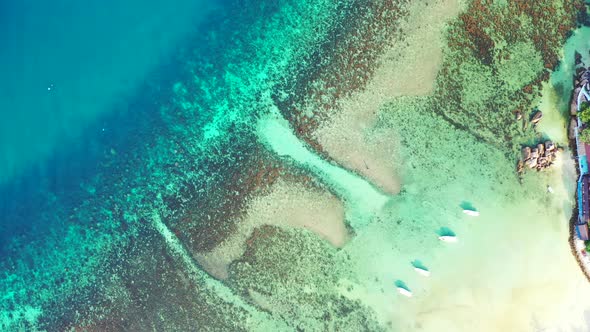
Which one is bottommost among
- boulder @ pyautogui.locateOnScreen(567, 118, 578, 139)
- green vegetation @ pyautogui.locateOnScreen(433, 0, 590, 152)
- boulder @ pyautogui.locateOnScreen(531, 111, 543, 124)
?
boulder @ pyautogui.locateOnScreen(567, 118, 578, 139)

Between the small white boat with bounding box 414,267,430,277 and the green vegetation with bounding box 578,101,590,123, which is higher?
the green vegetation with bounding box 578,101,590,123

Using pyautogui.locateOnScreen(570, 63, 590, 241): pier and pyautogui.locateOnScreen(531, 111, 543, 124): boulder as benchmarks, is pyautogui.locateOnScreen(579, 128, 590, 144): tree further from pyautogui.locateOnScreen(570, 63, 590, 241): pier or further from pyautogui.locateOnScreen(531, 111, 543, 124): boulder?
pyautogui.locateOnScreen(531, 111, 543, 124): boulder

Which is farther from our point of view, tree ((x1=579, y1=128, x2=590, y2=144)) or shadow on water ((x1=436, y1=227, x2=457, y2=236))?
shadow on water ((x1=436, y1=227, x2=457, y2=236))

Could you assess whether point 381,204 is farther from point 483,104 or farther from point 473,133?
point 483,104

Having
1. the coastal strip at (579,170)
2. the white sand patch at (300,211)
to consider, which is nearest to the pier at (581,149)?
the coastal strip at (579,170)

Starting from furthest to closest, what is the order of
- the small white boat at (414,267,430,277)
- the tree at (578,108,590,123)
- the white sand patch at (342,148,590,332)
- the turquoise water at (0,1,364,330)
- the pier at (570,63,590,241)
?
the turquoise water at (0,1,364,330)
the small white boat at (414,267,430,277)
the white sand patch at (342,148,590,332)
the pier at (570,63,590,241)
the tree at (578,108,590,123)

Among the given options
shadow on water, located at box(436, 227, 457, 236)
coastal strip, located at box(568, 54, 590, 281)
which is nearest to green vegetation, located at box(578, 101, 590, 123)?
coastal strip, located at box(568, 54, 590, 281)

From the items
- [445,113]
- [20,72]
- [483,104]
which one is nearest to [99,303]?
[20,72]

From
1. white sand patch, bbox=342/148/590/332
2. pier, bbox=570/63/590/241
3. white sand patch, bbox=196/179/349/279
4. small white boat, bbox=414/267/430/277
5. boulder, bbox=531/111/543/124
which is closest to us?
pier, bbox=570/63/590/241
